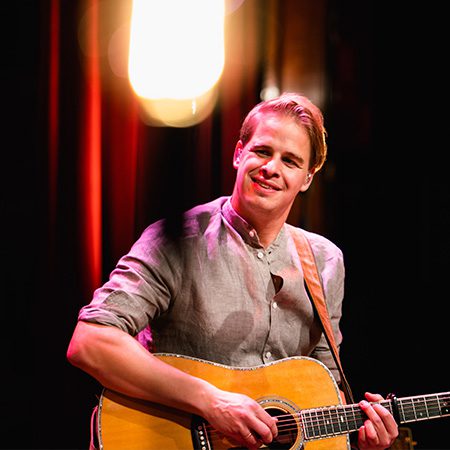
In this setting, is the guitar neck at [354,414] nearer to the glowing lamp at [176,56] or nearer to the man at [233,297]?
the man at [233,297]

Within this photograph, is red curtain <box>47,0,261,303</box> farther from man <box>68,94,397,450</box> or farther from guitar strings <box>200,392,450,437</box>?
guitar strings <box>200,392,450,437</box>

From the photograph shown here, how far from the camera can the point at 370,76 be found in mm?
3312

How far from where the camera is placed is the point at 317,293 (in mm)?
2357

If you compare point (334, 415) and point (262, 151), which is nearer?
point (334, 415)

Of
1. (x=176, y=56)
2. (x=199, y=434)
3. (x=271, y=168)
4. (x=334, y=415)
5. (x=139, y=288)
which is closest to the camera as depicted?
(x=199, y=434)

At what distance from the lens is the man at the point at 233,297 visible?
5.82 feet

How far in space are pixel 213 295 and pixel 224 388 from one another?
346 millimetres

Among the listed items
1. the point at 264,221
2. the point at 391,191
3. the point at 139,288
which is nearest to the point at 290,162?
the point at 264,221

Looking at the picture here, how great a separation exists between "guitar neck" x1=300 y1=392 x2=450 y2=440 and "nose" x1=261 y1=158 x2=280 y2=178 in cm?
88

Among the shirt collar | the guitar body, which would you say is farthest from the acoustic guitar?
the shirt collar

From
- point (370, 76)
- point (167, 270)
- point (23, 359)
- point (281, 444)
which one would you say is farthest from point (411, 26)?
point (23, 359)

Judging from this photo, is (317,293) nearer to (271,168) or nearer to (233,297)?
(233,297)

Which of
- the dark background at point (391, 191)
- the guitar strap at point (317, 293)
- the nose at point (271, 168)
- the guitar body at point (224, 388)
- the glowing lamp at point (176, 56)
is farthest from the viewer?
the dark background at point (391, 191)

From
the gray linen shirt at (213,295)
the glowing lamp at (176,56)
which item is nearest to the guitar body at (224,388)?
the gray linen shirt at (213,295)
